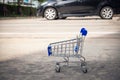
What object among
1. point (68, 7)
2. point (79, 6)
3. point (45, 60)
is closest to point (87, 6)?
point (79, 6)

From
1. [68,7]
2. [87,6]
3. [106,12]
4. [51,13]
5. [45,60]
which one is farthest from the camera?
[51,13]

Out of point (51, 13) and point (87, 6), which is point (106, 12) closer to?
point (87, 6)

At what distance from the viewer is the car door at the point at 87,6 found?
53.5 ft

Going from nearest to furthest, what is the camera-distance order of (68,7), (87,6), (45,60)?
1. (45,60)
2. (87,6)
3. (68,7)

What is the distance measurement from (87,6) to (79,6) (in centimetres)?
40

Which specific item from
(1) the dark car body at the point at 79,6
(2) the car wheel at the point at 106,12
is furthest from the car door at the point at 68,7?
(2) the car wheel at the point at 106,12

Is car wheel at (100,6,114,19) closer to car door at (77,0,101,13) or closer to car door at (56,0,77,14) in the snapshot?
car door at (77,0,101,13)

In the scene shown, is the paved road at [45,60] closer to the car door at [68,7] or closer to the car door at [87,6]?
the car door at [87,6]

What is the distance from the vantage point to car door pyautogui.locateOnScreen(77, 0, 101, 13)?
1631 cm

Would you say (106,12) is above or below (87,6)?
below

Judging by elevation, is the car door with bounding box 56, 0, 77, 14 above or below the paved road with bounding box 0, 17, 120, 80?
above

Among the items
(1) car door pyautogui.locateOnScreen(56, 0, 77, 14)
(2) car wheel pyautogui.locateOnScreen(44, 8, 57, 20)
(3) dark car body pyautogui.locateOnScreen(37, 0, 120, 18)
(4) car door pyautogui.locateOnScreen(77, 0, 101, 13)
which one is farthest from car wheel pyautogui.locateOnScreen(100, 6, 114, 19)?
(2) car wheel pyautogui.locateOnScreen(44, 8, 57, 20)

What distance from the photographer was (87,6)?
1638cm

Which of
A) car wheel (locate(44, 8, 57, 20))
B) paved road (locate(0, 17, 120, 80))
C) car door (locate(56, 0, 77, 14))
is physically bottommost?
paved road (locate(0, 17, 120, 80))
